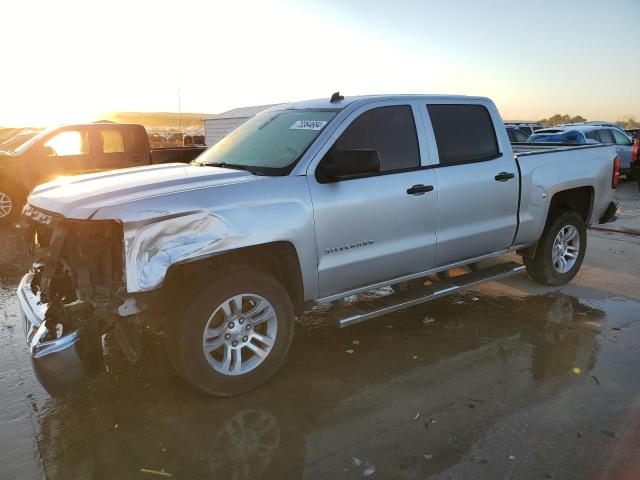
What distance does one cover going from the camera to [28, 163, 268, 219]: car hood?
3.21 m

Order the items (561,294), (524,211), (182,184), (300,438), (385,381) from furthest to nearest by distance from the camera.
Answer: (561,294)
(524,211)
(385,381)
(182,184)
(300,438)

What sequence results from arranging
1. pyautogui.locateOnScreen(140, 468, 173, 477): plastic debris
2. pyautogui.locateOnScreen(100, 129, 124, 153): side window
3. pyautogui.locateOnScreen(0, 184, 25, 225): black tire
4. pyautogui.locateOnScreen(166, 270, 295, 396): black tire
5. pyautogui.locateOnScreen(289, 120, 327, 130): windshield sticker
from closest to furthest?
pyautogui.locateOnScreen(140, 468, 173, 477): plastic debris < pyautogui.locateOnScreen(166, 270, 295, 396): black tire < pyautogui.locateOnScreen(289, 120, 327, 130): windshield sticker < pyautogui.locateOnScreen(100, 129, 124, 153): side window < pyautogui.locateOnScreen(0, 184, 25, 225): black tire

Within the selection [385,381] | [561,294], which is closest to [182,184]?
[385,381]

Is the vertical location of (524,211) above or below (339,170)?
below

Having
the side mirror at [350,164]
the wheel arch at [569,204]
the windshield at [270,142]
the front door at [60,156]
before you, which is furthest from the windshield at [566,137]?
the side mirror at [350,164]

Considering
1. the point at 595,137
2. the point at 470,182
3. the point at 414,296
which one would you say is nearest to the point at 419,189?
the point at 470,182

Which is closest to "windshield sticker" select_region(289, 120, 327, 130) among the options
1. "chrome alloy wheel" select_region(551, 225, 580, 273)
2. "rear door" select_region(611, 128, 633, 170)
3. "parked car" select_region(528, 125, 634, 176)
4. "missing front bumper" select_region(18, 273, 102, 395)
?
"missing front bumper" select_region(18, 273, 102, 395)

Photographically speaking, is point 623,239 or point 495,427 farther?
point 623,239

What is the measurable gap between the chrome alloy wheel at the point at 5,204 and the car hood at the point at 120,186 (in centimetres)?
696

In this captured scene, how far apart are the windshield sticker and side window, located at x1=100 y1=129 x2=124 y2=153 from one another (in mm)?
6351

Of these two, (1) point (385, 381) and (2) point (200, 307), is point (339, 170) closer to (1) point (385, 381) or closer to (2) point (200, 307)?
(2) point (200, 307)

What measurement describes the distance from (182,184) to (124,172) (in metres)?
0.97

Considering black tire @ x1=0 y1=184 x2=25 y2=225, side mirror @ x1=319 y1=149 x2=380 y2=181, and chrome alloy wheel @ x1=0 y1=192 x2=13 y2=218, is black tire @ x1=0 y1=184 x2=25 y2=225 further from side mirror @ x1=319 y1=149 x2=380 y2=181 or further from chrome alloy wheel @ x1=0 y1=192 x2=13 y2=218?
side mirror @ x1=319 y1=149 x2=380 y2=181

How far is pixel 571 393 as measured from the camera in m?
Result: 3.61
